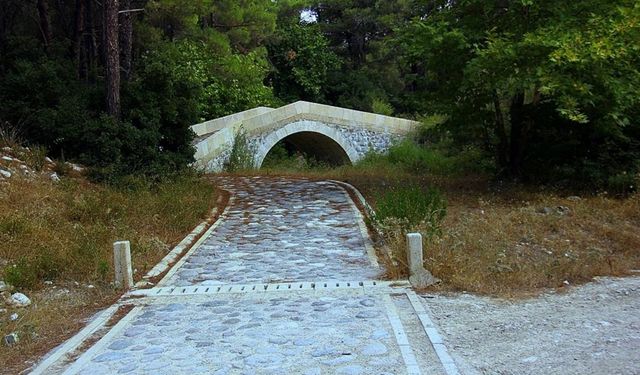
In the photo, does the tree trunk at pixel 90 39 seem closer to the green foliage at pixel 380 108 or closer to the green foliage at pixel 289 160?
the green foliage at pixel 289 160

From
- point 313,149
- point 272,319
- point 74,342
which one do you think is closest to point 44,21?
point 74,342

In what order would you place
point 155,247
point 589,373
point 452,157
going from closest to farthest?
point 589,373, point 155,247, point 452,157

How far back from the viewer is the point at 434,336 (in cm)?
504

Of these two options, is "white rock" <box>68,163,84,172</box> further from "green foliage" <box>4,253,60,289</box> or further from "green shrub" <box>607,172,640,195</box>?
"green shrub" <box>607,172,640,195</box>

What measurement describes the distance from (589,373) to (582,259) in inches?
142

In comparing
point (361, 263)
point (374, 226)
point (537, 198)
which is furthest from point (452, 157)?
point (361, 263)

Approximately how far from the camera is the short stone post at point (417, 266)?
649 cm

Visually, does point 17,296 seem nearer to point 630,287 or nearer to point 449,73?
point 630,287

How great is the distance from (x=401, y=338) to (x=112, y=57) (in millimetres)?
9575

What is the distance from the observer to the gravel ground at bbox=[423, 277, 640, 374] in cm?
440

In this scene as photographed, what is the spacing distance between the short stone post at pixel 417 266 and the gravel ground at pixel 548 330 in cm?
35

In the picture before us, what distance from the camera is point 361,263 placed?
24.8 feet

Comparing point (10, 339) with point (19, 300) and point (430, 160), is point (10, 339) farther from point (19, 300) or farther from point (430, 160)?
point (430, 160)

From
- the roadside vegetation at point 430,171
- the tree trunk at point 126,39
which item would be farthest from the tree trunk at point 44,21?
the tree trunk at point 126,39
